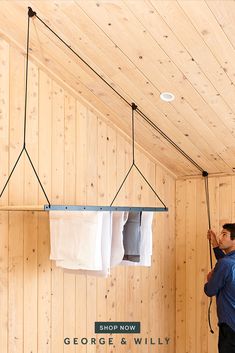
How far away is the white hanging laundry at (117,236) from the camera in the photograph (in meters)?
2.91

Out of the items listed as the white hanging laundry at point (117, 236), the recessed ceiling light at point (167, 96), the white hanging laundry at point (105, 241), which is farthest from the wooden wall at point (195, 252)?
the white hanging laundry at point (105, 241)

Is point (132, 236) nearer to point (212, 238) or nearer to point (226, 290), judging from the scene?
point (226, 290)

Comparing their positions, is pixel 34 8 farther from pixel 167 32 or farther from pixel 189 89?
pixel 189 89

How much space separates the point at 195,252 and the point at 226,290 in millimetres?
810

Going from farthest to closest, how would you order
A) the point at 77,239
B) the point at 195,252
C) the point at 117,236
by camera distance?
the point at 195,252 → the point at 117,236 → the point at 77,239

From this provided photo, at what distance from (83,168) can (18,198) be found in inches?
25.9

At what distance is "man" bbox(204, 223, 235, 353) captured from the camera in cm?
342

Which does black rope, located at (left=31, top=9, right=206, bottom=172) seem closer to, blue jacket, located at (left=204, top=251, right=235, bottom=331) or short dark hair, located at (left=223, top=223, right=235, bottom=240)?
short dark hair, located at (left=223, top=223, right=235, bottom=240)

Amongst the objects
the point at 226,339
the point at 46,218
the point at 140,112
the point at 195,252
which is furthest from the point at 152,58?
the point at 226,339

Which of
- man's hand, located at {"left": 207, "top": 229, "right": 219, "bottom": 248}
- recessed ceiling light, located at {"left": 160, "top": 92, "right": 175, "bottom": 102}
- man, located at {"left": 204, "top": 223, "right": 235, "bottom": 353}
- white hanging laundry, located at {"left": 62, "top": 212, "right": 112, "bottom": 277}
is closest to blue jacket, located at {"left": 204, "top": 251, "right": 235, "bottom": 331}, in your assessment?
man, located at {"left": 204, "top": 223, "right": 235, "bottom": 353}

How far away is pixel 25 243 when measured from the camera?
3320 mm

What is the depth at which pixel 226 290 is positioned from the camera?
347cm

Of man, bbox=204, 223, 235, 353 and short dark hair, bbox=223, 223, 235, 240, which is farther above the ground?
short dark hair, bbox=223, 223, 235, 240

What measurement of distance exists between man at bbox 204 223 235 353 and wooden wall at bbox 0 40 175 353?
77cm
